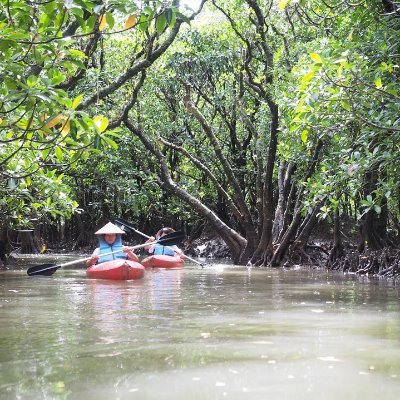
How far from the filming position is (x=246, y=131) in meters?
18.9

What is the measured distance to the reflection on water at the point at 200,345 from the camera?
8.84 ft

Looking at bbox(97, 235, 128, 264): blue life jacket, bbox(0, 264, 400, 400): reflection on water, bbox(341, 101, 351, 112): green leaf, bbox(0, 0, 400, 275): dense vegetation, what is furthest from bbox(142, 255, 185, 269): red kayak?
bbox(341, 101, 351, 112): green leaf

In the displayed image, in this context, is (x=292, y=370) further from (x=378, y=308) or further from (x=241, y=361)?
(x=378, y=308)

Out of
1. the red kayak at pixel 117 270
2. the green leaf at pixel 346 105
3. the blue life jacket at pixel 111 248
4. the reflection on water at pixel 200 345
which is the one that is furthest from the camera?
the blue life jacket at pixel 111 248

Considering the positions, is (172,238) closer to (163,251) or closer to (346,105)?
(163,251)

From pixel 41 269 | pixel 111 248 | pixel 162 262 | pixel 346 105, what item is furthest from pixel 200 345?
pixel 162 262

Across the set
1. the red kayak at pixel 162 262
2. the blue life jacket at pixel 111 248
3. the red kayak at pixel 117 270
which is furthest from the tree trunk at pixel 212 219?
the red kayak at pixel 117 270

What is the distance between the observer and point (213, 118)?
18359 mm

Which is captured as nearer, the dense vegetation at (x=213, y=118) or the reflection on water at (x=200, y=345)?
the reflection on water at (x=200, y=345)

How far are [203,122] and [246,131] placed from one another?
16.1ft

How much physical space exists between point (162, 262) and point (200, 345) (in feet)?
30.8

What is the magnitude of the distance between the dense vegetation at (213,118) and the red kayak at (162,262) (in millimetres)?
1857

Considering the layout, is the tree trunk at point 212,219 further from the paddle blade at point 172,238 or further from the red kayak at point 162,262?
the paddle blade at point 172,238

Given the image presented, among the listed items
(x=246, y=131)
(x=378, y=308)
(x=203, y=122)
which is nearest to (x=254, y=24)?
(x=203, y=122)
